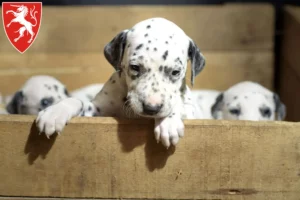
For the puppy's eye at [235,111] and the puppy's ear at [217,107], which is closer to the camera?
the puppy's eye at [235,111]

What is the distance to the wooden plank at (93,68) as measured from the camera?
3299mm

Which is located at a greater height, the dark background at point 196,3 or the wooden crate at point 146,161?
the dark background at point 196,3

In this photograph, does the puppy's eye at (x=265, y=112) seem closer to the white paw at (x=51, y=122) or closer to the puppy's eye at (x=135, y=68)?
the puppy's eye at (x=135, y=68)

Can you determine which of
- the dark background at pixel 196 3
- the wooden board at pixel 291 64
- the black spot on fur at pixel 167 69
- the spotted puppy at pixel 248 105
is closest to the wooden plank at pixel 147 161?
the black spot on fur at pixel 167 69

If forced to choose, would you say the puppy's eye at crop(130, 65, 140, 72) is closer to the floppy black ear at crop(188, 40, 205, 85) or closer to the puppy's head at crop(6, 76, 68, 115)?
the floppy black ear at crop(188, 40, 205, 85)

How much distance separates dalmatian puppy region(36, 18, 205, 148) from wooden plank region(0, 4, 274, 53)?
1125 millimetres

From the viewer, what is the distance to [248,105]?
2.53m

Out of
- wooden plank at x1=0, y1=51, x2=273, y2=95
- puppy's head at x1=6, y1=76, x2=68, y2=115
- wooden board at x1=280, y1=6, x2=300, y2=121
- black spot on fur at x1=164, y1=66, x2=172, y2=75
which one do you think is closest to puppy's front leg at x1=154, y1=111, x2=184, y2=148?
black spot on fur at x1=164, y1=66, x2=172, y2=75

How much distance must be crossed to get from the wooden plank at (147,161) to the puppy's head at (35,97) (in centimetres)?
70

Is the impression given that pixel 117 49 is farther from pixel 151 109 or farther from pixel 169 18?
pixel 169 18

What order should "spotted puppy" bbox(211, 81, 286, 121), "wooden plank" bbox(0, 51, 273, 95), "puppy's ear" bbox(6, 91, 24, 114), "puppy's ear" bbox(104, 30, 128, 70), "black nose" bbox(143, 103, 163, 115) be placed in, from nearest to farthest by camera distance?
"black nose" bbox(143, 103, 163, 115), "puppy's ear" bbox(104, 30, 128, 70), "spotted puppy" bbox(211, 81, 286, 121), "puppy's ear" bbox(6, 91, 24, 114), "wooden plank" bbox(0, 51, 273, 95)

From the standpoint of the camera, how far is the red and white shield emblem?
2018 mm

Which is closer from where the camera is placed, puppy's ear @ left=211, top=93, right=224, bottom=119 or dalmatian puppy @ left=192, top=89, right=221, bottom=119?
puppy's ear @ left=211, top=93, right=224, bottom=119

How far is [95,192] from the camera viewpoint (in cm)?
197
